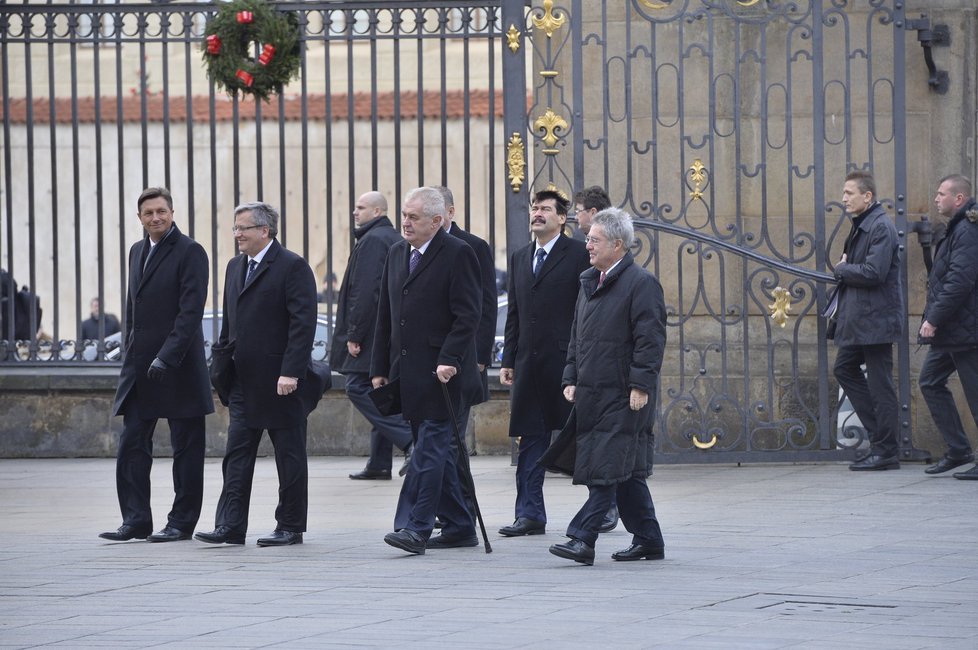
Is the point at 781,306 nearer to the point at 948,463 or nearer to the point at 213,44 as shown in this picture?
the point at 948,463

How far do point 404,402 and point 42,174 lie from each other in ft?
67.7

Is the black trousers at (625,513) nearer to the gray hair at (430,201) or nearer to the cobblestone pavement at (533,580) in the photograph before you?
the cobblestone pavement at (533,580)

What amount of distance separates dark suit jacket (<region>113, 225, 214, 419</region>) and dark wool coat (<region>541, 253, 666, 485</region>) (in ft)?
6.65

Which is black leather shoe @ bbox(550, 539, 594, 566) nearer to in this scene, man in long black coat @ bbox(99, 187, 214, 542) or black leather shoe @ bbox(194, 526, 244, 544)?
black leather shoe @ bbox(194, 526, 244, 544)

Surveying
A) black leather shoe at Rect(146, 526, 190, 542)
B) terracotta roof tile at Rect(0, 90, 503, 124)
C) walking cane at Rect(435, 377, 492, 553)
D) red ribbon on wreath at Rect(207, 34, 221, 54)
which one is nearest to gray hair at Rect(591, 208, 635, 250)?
walking cane at Rect(435, 377, 492, 553)

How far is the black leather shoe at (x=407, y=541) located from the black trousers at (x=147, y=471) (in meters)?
1.25

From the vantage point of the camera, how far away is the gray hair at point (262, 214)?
28.8 feet

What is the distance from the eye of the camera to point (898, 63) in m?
11.8

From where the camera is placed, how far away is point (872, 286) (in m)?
11.3

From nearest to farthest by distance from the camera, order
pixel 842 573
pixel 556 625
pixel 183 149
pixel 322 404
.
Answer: pixel 556 625 < pixel 842 573 < pixel 322 404 < pixel 183 149

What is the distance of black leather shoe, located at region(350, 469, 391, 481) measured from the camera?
11758 millimetres

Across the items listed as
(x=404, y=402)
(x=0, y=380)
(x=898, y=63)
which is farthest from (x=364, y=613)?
(x=0, y=380)

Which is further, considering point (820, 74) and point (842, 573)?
point (820, 74)

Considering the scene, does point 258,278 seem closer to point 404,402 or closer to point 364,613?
point 404,402
